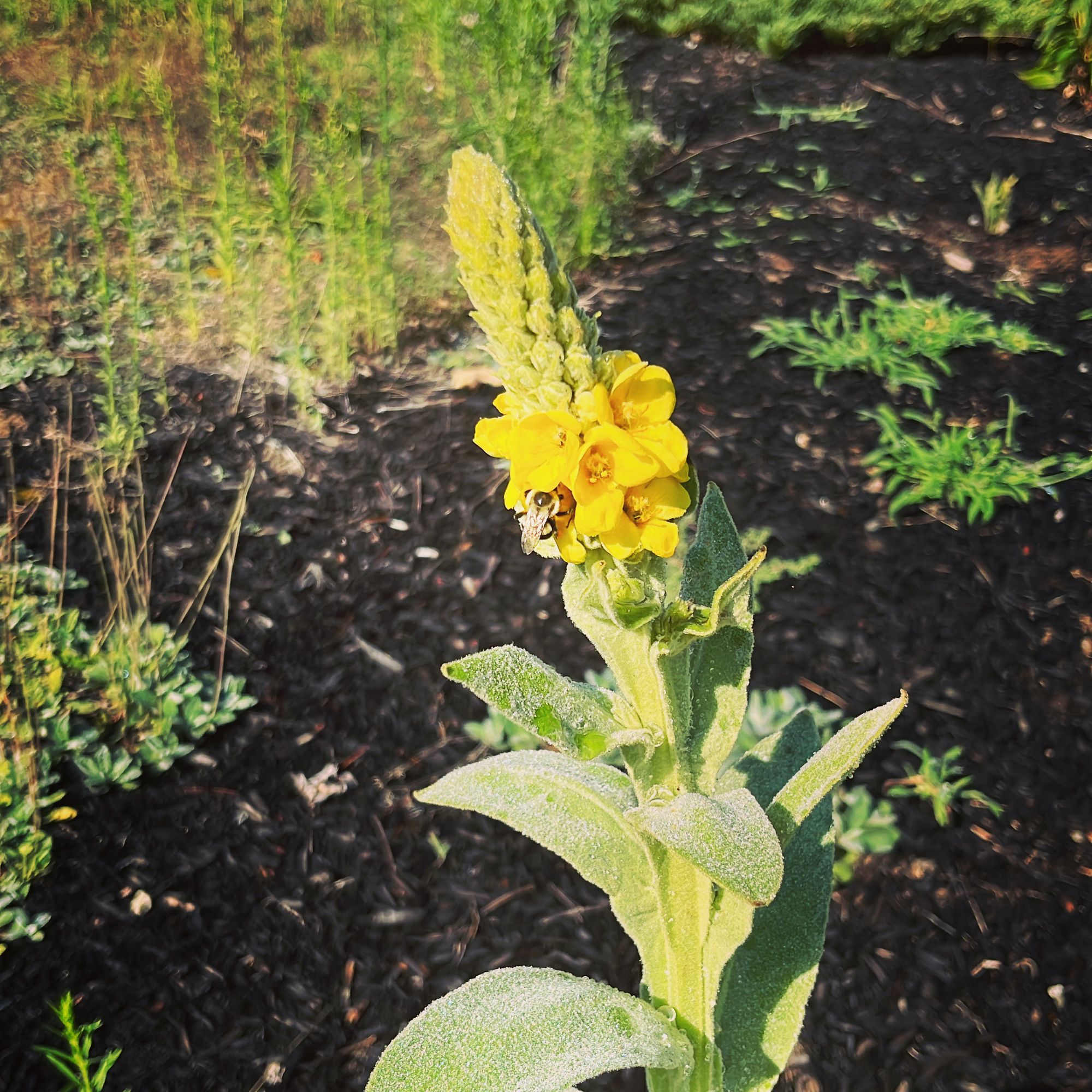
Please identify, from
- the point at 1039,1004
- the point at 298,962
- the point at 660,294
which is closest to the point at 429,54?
the point at 660,294

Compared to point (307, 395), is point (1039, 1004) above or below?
below

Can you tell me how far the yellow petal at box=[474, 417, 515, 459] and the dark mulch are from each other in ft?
4.09

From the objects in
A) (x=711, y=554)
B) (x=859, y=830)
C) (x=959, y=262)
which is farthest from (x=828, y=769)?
(x=959, y=262)

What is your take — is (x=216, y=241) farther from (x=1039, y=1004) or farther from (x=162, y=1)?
(x=1039, y=1004)

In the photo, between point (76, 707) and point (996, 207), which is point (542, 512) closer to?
point (76, 707)

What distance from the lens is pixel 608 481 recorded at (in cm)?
94

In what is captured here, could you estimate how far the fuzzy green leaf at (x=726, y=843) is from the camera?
3.16ft

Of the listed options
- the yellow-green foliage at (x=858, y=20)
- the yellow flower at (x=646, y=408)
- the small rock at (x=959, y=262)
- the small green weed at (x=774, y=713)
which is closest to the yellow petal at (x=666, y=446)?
the yellow flower at (x=646, y=408)

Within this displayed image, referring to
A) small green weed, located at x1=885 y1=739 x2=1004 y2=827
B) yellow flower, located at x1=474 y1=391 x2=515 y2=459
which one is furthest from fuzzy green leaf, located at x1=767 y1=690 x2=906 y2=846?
small green weed, located at x1=885 y1=739 x2=1004 y2=827

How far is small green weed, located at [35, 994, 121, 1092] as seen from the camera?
159 cm

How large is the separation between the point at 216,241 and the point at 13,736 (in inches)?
85.9

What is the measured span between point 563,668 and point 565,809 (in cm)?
104

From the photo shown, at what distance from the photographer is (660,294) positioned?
3199mm

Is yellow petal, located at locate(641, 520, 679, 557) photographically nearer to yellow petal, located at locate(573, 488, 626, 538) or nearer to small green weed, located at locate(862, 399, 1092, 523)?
yellow petal, located at locate(573, 488, 626, 538)
